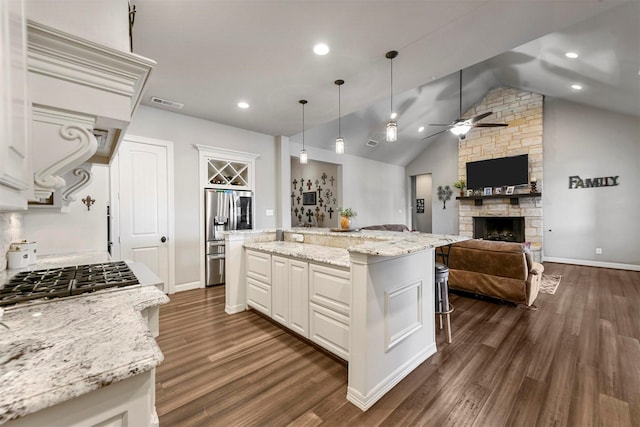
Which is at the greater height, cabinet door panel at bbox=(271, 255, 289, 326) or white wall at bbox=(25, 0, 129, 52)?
white wall at bbox=(25, 0, 129, 52)

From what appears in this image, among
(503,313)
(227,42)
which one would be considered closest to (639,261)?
(503,313)

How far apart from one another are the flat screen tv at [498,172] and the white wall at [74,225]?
26.3 feet

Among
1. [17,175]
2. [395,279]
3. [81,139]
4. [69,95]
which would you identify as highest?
[69,95]

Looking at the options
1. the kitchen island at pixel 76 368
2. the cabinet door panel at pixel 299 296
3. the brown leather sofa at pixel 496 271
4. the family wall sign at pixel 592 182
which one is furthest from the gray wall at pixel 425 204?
the kitchen island at pixel 76 368

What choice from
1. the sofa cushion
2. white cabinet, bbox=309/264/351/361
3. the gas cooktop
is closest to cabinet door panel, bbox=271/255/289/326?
white cabinet, bbox=309/264/351/361

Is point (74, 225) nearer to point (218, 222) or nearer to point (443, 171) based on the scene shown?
point (218, 222)

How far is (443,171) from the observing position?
27.1ft

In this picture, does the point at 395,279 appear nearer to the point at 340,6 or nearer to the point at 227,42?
the point at 340,6

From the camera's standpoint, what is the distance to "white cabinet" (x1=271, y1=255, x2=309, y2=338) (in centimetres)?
246

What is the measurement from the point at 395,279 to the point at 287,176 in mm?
3974

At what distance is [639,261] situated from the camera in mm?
5297

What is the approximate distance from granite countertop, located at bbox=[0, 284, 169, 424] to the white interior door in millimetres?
3075

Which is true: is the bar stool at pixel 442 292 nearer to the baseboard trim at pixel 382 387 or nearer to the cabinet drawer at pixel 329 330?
the baseboard trim at pixel 382 387

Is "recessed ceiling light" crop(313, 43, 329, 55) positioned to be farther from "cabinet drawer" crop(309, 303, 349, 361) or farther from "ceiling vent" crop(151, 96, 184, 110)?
"cabinet drawer" crop(309, 303, 349, 361)
